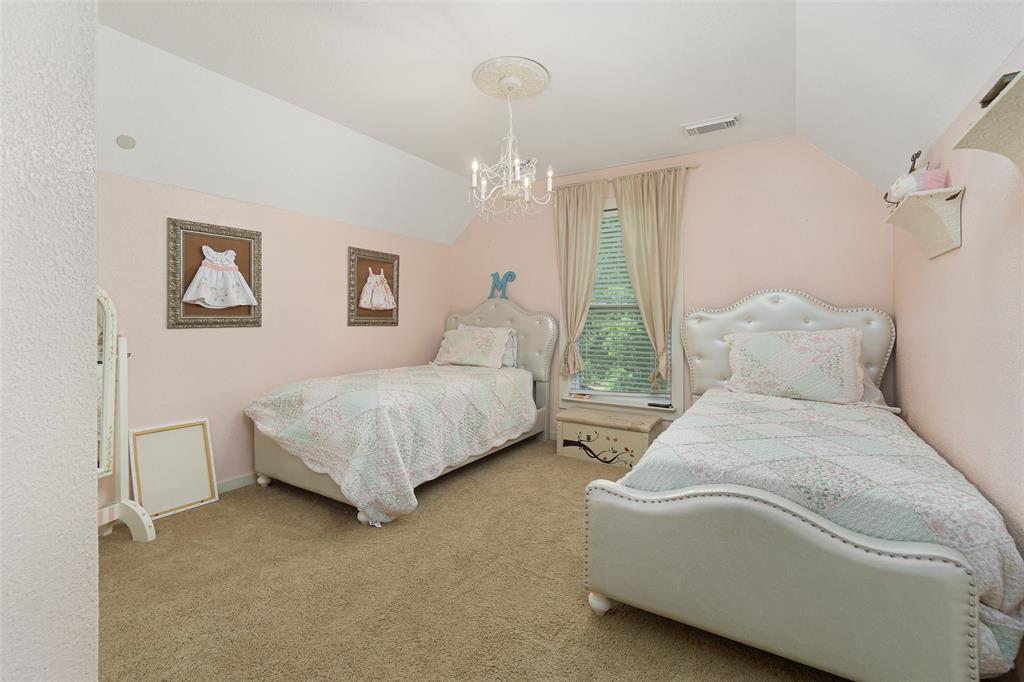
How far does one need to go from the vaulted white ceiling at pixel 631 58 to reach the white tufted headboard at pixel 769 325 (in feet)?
2.92

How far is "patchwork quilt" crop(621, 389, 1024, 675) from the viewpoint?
4.03 ft

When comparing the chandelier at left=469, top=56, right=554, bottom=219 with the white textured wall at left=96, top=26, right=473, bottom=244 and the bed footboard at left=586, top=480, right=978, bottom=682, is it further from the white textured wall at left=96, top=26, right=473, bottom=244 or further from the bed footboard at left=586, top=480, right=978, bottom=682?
the bed footboard at left=586, top=480, right=978, bottom=682

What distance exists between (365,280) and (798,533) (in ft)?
11.9

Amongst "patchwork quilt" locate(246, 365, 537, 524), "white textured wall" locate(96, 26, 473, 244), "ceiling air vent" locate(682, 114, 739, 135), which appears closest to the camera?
"white textured wall" locate(96, 26, 473, 244)

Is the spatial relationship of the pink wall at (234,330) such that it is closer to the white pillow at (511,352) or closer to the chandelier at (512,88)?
the white pillow at (511,352)

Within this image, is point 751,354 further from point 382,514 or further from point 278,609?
point 278,609

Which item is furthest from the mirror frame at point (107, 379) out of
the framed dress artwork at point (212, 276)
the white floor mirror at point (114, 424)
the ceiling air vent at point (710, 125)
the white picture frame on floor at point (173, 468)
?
the ceiling air vent at point (710, 125)

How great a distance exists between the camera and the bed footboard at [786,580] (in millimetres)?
1205

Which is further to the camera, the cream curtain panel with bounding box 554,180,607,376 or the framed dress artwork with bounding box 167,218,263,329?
the cream curtain panel with bounding box 554,180,607,376

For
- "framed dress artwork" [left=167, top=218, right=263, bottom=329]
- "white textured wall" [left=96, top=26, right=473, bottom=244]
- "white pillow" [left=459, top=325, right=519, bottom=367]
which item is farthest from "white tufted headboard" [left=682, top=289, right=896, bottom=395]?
"framed dress artwork" [left=167, top=218, right=263, bottom=329]

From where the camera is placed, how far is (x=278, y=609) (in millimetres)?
1807

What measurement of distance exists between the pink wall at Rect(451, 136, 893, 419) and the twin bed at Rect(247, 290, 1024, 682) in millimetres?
1083

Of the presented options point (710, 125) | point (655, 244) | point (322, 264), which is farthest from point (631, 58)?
point (322, 264)

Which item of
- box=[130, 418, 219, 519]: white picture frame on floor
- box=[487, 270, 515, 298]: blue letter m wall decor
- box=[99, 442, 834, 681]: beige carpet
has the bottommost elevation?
box=[99, 442, 834, 681]: beige carpet
